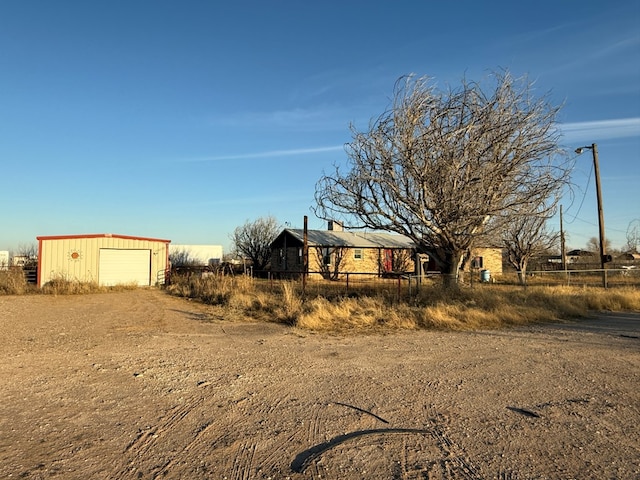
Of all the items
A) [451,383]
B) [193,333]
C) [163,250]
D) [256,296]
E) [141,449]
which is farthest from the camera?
[163,250]

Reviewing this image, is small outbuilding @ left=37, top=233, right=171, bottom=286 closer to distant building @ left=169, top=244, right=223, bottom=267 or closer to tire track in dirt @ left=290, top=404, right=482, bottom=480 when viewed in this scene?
tire track in dirt @ left=290, top=404, right=482, bottom=480

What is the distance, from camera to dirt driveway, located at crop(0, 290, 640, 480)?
146 inches

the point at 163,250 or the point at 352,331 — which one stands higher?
the point at 163,250

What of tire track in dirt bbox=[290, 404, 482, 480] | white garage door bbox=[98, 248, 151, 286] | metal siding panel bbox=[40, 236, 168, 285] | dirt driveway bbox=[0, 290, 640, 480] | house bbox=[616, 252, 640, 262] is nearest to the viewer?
tire track in dirt bbox=[290, 404, 482, 480]

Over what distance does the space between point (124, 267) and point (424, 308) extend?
20444mm

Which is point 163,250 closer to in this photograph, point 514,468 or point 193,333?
point 193,333

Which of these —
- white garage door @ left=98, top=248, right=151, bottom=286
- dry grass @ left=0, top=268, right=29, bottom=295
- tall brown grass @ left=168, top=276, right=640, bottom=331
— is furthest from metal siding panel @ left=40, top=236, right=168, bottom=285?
tall brown grass @ left=168, top=276, right=640, bottom=331

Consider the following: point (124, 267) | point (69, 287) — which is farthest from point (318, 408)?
point (124, 267)

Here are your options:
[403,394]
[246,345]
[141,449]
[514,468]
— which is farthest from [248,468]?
[246,345]

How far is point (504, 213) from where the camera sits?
16578 mm

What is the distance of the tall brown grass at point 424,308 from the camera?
38.5ft

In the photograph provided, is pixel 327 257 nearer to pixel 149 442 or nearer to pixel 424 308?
pixel 424 308

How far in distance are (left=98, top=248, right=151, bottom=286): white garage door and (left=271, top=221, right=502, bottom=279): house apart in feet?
33.1

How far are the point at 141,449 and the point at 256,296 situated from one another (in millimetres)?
11744
